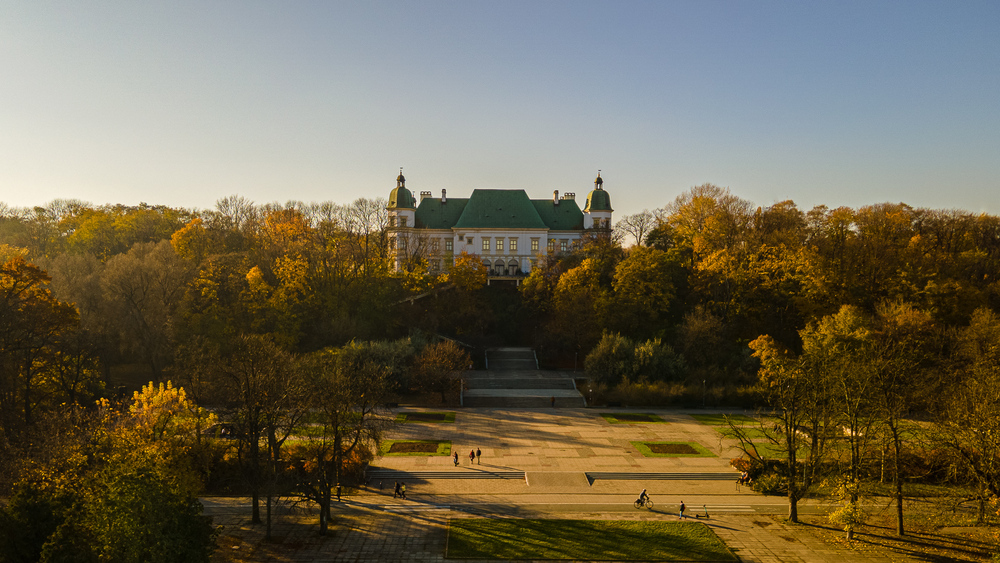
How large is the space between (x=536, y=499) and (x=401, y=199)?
167 ft

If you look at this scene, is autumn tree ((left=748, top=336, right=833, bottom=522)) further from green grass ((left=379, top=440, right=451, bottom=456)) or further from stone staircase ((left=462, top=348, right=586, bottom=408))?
stone staircase ((left=462, top=348, right=586, bottom=408))

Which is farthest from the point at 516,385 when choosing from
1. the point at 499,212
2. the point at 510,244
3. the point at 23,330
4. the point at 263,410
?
the point at 499,212

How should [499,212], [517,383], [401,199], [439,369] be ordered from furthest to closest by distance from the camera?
[499,212] → [401,199] → [517,383] → [439,369]

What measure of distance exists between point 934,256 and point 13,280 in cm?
6273

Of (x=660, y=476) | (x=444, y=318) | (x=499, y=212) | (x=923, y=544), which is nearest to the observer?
(x=923, y=544)

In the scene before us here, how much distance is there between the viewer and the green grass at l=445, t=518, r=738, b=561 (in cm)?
1878

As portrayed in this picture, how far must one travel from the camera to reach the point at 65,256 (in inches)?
1636

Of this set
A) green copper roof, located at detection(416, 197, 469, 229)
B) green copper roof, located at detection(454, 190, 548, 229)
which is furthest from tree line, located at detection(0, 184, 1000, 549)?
green copper roof, located at detection(416, 197, 469, 229)

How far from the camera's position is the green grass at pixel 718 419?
36.0 m

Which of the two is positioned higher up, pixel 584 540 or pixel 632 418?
pixel 632 418

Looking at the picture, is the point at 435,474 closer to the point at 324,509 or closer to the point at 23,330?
the point at 324,509

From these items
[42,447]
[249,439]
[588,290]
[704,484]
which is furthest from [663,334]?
[42,447]

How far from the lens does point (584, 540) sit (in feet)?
65.5

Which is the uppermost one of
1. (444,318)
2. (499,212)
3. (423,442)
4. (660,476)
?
(499,212)
